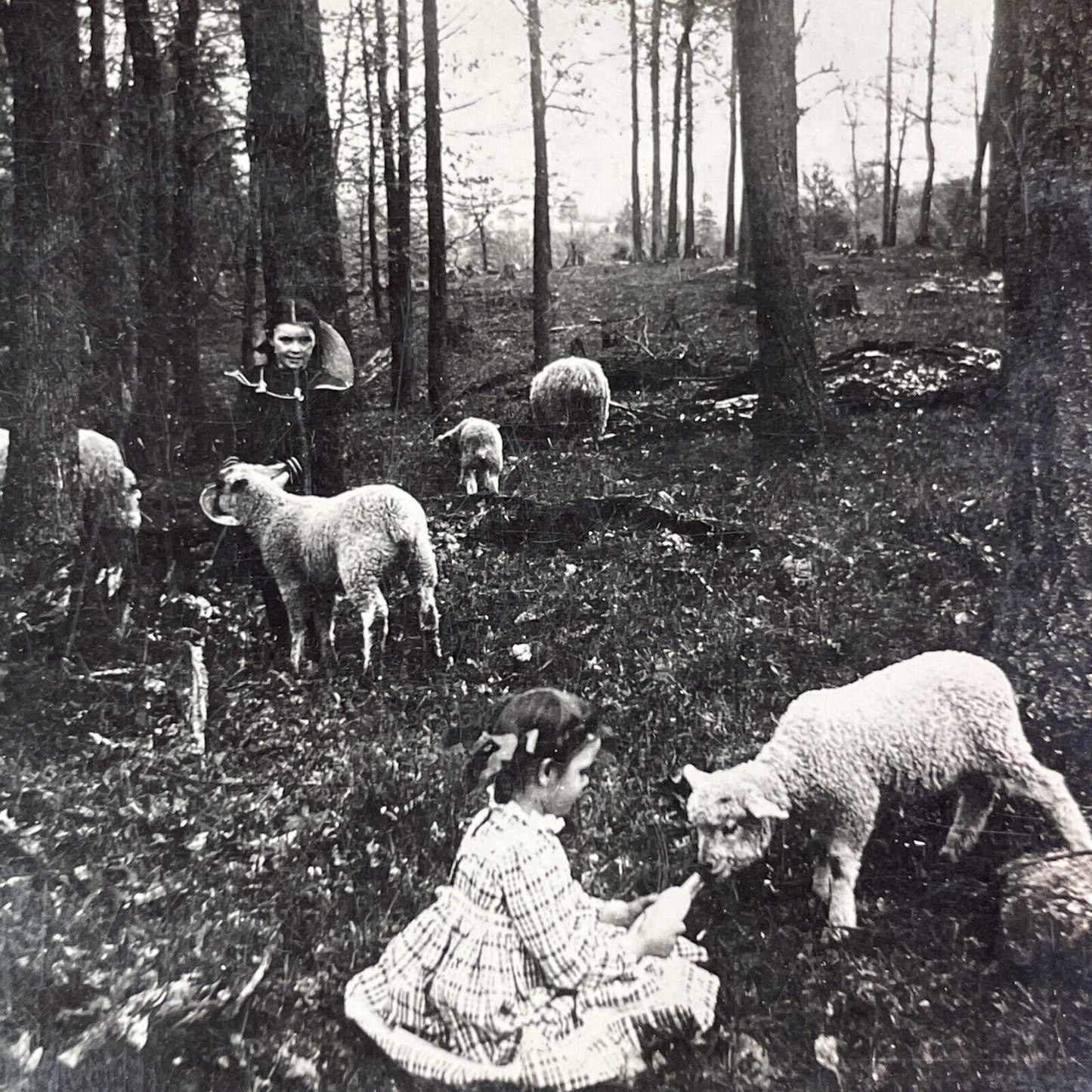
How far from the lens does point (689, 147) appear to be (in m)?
2.42

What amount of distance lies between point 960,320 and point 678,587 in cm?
117

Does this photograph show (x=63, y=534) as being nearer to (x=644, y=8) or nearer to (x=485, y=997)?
(x=485, y=997)

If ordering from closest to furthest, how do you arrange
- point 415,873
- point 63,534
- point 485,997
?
point 485,997, point 415,873, point 63,534

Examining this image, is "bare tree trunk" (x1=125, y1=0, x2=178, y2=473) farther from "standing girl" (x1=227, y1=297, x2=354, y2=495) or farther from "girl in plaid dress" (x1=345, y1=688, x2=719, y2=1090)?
"girl in plaid dress" (x1=345, y1=688, x2=719, y2=1090)

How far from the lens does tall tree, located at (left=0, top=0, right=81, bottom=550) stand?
2.29m

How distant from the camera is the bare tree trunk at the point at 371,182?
2.37 metres

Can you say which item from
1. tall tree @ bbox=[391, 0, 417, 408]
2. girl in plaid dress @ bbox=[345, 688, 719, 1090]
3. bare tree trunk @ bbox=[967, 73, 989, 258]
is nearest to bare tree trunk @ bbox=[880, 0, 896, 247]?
bare tree trunk @ bbox=[967, 73, 989, 258]

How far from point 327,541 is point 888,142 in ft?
6.93

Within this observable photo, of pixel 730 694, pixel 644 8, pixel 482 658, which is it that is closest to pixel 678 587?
pixel 730 694

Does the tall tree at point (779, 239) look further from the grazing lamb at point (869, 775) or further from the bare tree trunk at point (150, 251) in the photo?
the bare tree trunk at point (150, 251)

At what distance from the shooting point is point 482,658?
2.38 m

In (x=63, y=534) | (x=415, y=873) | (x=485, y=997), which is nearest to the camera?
(x=485, y=997)

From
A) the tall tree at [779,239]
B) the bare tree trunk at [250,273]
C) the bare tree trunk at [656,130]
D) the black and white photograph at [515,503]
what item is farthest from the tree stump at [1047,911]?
the bare tree trunk at [250,273]

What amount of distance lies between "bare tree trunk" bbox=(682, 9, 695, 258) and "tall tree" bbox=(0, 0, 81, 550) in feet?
5.95
